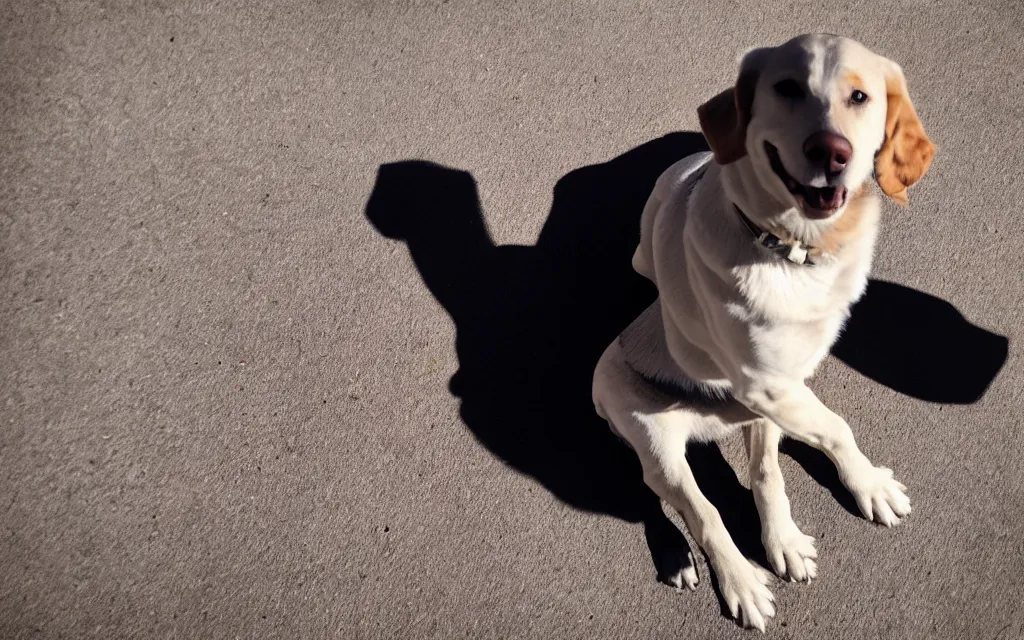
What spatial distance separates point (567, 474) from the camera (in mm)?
3154

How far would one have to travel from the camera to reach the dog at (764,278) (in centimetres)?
188

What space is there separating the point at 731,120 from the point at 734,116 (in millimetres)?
14

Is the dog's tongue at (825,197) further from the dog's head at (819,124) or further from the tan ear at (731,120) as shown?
the tan ear at (731,120)

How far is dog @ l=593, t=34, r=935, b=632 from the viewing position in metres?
1.88

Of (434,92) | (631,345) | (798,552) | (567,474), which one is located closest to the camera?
(631,345)

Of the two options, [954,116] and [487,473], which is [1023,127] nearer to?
[954,116]

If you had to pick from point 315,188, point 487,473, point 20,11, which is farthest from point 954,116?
point 20,11

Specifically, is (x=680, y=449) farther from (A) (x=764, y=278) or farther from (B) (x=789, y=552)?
(A) (x=764, y=278)

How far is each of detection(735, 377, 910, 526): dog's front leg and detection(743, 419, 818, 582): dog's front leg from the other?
8.1 inches

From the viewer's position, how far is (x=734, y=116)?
200cm

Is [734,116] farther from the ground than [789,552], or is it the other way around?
[734,116]

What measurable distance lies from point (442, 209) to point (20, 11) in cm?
261

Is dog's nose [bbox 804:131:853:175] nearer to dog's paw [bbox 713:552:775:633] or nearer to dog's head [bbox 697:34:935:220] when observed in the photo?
dog's head [bbox 697:34:935:220]

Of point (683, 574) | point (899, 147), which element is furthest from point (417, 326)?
point (899, 147)
